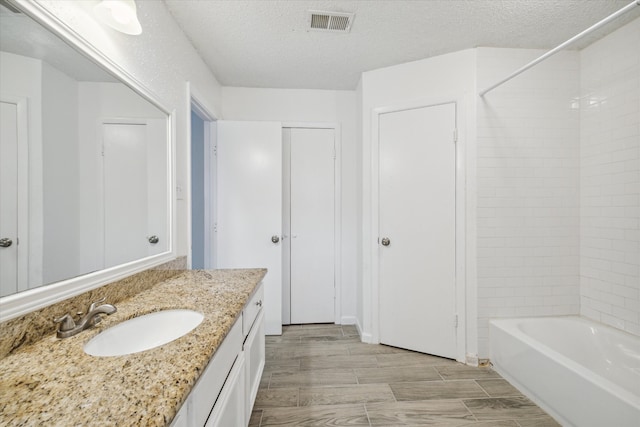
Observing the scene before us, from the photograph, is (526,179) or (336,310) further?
(336,310)

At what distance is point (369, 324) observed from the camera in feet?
7.63

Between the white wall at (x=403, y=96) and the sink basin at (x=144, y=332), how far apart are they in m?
1.62

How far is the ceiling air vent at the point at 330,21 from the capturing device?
164cm

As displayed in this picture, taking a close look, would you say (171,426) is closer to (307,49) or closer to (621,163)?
(307,49)

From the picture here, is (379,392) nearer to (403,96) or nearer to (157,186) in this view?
(157,186)

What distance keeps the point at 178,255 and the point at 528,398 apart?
2429mm

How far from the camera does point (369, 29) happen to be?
1786 millimetres

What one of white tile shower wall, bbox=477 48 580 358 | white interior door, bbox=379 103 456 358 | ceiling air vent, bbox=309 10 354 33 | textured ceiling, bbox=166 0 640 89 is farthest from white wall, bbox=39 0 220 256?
white tile shower wall, bbox=477 48 580 358

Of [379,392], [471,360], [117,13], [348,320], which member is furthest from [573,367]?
[117,13]

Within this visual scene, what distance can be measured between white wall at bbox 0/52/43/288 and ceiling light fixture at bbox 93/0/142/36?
1.16 ft

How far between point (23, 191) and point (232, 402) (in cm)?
103

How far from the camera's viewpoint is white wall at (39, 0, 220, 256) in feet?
3.30

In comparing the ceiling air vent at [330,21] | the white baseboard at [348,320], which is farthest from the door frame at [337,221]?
the ceiling air vent at [330,21]

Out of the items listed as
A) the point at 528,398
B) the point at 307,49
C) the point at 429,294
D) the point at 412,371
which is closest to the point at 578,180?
the point at 429,294
